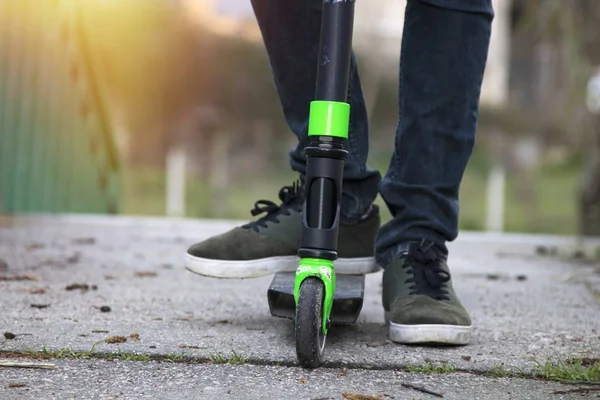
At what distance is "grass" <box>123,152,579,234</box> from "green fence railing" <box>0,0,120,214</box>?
2.50m

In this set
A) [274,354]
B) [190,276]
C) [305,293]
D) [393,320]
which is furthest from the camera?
[190,276]

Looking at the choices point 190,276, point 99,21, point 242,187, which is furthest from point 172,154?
point 190,276

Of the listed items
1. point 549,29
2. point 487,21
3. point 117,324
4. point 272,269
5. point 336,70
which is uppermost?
point 549,29

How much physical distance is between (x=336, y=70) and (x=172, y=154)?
6809 mm

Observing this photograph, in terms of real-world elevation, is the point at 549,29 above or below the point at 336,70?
above

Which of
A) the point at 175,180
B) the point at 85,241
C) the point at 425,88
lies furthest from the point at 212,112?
the point at 425,88

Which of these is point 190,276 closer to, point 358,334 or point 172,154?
point 358,334

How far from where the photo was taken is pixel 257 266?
1.43m

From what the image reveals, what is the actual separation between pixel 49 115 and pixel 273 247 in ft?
8.86

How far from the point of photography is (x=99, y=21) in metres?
7.45

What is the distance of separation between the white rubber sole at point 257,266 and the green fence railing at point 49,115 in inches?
93.8

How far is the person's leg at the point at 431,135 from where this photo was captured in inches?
53.9

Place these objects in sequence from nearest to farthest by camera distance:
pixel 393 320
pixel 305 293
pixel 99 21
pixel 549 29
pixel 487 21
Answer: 1. pixel 305 293
2. pixel 393 320
3. pixel 487 21
4. pixel 549 29
5. pixel 99 21

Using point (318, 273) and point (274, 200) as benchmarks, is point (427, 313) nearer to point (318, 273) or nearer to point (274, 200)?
point (318, 273)
